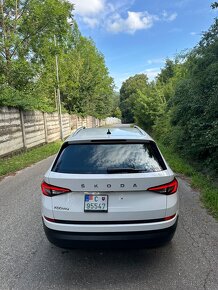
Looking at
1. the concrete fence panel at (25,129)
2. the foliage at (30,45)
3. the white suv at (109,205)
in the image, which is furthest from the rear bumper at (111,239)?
the foliage at (30,45)

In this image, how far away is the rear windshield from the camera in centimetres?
299

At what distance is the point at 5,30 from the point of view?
1409 cm

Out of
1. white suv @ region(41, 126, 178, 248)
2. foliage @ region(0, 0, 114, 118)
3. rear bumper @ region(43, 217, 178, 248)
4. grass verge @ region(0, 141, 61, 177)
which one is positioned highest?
foliage @ region(0, 0, 114, 118)

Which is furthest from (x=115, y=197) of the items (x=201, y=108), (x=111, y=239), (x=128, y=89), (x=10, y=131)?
(x=128, y=89)

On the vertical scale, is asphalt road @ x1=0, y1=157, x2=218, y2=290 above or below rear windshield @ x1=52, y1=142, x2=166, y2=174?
below

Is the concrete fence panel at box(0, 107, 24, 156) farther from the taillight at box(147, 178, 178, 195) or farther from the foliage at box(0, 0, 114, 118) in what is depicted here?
the taillight at box(147, 178, 178, 195)

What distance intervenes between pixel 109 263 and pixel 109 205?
855mm

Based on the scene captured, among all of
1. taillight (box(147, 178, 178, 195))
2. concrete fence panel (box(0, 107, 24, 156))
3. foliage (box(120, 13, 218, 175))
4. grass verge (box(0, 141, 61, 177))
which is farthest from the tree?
taillight (box(147, 178, 178, 195))

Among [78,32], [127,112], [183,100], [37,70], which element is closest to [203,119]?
[183,100]

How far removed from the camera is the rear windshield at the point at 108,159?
2.99m

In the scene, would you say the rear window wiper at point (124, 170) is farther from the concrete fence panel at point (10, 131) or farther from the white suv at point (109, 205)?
the concrete fence panel at point (10, 131)

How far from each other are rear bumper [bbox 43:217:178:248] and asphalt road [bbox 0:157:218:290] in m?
0.37

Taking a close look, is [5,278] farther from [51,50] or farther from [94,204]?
[51,50]

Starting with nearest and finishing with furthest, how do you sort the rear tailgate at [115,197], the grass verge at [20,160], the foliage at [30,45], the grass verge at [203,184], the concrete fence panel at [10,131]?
the rear tailgate at [115,197] → the grass verge at [203,184] → the grass verge at [20,160] → the concrete fence panel at [10,131] → the foliage at [30,45]
